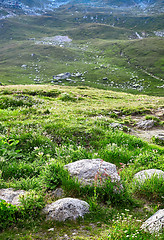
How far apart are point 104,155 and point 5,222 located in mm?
4747

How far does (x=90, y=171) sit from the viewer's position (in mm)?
5773

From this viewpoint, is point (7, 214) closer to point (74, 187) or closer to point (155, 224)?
point (74, 187)

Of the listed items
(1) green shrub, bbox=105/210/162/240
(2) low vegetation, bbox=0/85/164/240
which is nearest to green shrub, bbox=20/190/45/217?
(2) low vegetation, bbox=0/85/164/240

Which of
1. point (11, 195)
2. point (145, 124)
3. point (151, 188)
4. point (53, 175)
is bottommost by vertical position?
point (145, 124)

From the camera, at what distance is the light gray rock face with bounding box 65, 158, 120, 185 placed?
5492mm

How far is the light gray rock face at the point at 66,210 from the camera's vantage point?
4.36m

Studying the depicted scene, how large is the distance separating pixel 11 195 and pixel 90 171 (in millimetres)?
2497

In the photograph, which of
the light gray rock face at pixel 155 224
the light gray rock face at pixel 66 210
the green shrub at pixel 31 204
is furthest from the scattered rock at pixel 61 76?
the light gray rock face at pixel 155 224

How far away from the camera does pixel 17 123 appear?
10.6 meters

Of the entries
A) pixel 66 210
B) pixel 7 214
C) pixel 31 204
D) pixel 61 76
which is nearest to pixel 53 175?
pixel 31 204

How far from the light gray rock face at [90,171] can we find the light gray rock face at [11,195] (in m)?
1.78

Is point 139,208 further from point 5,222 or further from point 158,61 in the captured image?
point 158,61

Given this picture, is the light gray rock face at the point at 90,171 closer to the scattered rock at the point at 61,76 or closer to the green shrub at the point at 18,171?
the green shrub at the point at 18,171

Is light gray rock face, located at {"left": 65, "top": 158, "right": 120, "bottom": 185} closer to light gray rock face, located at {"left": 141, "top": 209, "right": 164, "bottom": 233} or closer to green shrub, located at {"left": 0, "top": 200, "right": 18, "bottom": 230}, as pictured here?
light gray rock face, located at {"left": 141, "top": 209, "right": 164, "bottom": 233}
